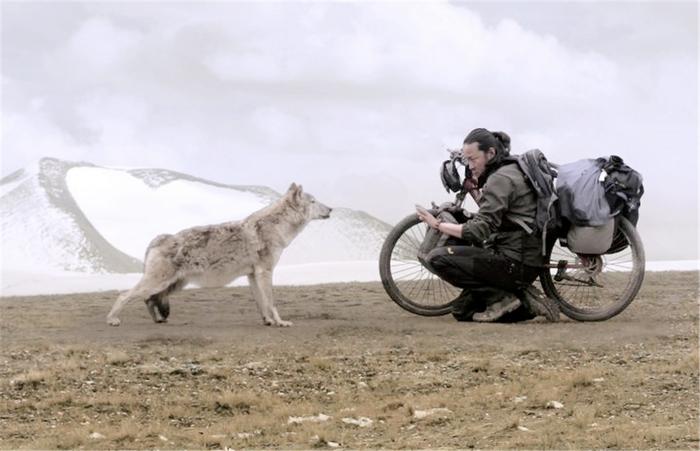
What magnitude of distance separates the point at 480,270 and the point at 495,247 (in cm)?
33

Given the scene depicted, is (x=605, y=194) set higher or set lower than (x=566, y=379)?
higher

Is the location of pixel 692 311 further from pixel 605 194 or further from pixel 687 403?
pixel 687 403

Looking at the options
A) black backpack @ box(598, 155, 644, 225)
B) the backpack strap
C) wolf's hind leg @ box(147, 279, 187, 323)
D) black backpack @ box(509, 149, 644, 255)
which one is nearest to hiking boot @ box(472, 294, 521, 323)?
black backpack @ box(509, 149, 644, 255)

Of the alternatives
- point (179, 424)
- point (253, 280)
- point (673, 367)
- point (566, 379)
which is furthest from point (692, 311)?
point (179, 424)

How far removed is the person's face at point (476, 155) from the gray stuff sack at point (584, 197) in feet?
2.49

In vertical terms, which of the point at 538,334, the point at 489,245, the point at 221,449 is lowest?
the point at 221,449

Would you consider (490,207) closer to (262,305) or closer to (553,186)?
(553,186)

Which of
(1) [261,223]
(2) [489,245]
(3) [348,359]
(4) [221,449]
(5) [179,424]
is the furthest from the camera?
(1) [261,223]

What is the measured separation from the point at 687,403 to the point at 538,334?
2404 mm

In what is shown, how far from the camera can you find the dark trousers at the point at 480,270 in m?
10.6

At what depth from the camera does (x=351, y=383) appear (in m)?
8.48

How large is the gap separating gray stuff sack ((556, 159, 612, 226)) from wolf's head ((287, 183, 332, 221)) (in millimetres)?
2974

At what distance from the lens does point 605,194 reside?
1053 cm

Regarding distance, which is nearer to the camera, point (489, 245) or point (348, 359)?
point (348, 359)
